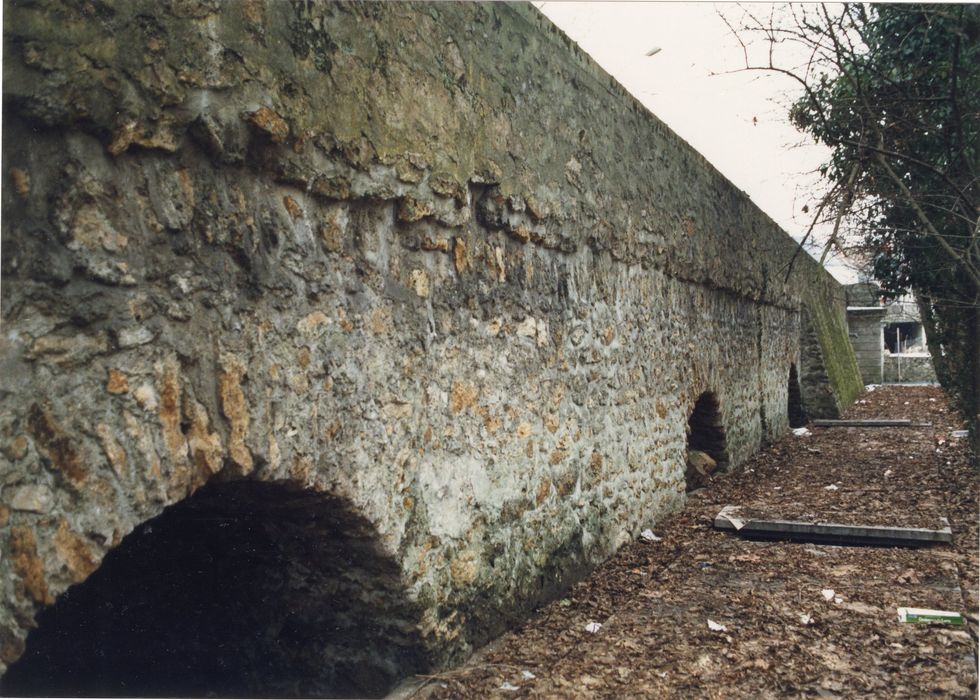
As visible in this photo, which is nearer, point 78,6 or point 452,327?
point 78,6

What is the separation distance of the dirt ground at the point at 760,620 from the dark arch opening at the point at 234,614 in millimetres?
371

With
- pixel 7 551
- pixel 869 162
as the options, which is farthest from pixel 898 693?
pixel 869 162

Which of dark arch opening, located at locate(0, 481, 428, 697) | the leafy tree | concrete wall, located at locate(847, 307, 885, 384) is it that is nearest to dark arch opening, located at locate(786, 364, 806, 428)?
the leafy tree

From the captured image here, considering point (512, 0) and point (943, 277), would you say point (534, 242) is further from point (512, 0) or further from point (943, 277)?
point (943, 277)

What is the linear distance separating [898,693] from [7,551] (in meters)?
3.08

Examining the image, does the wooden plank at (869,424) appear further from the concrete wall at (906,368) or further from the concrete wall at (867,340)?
the concrete wall at (867,340)

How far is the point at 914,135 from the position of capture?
6375 mm

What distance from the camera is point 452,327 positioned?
340 centimetres

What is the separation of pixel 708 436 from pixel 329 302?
5753mm

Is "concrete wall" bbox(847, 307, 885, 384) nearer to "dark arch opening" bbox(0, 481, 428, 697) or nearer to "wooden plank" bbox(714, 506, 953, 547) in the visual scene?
"wooden plank" bbox(714, 506, 953, 547)

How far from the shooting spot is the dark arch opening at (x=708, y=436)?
24.7 feet

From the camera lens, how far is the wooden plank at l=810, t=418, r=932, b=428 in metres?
10.9

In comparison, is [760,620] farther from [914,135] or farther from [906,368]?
[906,368]

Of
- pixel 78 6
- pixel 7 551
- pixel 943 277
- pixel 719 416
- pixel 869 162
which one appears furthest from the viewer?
pixel 719 416
